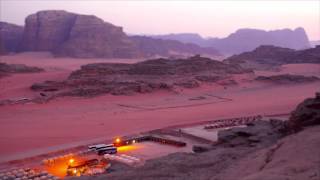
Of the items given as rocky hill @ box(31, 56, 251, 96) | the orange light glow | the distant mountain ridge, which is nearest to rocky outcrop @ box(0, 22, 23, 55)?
rocky hill @ box(31, 56, 251, 96)

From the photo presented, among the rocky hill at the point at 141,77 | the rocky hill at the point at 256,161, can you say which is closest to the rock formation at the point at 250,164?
the rocky hill at the point at 256,161

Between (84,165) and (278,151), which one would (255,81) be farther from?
(278,151)

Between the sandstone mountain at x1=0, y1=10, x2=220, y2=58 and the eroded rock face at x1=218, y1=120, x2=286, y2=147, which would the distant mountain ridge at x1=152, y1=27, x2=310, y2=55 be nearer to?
the sandstone mountain at x1=0, y1=10, x2=220, y2=58

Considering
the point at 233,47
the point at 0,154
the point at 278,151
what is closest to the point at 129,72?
the point at 0,154

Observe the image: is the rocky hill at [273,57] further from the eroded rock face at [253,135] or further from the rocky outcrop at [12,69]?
the eroded rock face at [253,135]

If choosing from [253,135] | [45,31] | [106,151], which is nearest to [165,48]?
[45,31]
